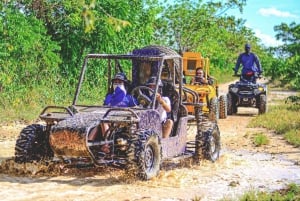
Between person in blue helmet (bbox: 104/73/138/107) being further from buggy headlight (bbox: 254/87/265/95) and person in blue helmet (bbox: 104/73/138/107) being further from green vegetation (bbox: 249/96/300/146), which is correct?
buggy headlight (bbox: 254/87/265/95)

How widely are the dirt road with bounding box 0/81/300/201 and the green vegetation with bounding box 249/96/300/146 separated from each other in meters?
2.64

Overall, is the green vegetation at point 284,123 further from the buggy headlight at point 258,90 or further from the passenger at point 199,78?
the passenger at point 199,78

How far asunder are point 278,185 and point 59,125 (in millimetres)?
3291

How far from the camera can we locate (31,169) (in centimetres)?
1000

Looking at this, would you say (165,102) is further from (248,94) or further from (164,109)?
(248,94)

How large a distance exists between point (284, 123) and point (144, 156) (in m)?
9.35

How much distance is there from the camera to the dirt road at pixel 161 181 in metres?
8.80

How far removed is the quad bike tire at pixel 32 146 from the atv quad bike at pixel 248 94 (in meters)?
12.0

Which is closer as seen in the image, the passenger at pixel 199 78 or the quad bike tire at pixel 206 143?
the quad bike tire at pixel 206 143

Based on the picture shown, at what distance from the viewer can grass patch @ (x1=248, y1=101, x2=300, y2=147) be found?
612 inches

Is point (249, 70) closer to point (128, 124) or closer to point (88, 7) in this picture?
point (128, 124)

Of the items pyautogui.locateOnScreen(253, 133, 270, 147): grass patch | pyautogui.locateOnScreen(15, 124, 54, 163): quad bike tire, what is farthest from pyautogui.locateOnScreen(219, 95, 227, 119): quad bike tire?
pyautogui.locateOnScreen(15, 124, 54, 163): quad bike tire

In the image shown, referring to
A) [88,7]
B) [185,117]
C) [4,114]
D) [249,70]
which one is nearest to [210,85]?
[249,70]

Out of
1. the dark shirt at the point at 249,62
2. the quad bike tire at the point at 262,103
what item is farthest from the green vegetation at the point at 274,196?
the dark shirt at the point at 249,62
